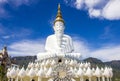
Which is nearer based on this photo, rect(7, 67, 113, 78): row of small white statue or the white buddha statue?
rect(7, 67, 113, 78): row of small white statue

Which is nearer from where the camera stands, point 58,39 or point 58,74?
point 58,74

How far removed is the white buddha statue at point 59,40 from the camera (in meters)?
28.8

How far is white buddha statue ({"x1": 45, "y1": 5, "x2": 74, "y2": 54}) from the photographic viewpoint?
2880 centimetres

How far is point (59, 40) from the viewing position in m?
29.2

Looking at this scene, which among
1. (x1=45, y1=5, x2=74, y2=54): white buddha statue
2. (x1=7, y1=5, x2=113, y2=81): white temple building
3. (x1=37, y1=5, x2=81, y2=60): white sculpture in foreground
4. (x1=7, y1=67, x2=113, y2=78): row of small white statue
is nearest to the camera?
(x1=7, y1=67, x2=113, y2=78): row of small white statue

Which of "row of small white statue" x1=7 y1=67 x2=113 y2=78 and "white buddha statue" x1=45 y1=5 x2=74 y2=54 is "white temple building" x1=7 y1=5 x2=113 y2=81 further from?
"white buddha statue" x1=45 y1=5 x2=74 y2=54

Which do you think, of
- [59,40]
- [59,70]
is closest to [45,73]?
[59,70]

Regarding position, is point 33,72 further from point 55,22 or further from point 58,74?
point 55,22

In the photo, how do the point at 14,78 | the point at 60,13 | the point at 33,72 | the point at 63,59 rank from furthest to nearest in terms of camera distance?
the point at 60,13 < the point at 63,59 < the point at 14,78 < the point at 33,72

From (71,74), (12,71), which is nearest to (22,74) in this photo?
(12,71)

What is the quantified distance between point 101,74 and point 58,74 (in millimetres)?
4401

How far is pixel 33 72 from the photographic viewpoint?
20.8m

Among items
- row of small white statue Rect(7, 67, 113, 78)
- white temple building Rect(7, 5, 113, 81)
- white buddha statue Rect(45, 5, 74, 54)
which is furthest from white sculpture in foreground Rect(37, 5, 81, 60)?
row of small white statue Rect(7, 67, 113, 78)

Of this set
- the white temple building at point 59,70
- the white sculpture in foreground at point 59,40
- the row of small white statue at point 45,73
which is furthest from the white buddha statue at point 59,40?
the row of small white statue at point 45,73
